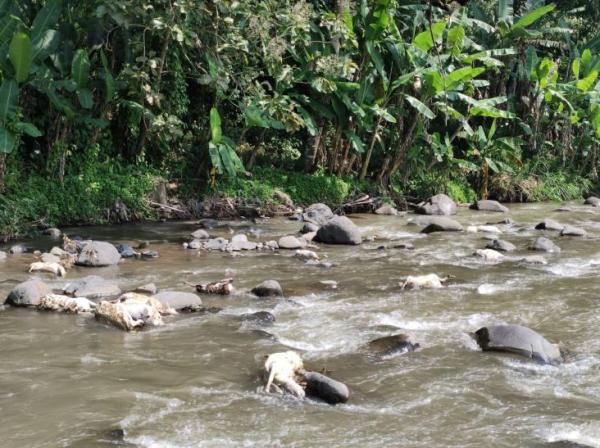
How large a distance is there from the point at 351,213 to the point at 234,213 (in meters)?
2.93

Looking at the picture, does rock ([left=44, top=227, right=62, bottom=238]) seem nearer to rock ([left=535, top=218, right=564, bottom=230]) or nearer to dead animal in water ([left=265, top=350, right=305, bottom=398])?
dead animal in water ([left=265, top=350, right=305, bottom=398])

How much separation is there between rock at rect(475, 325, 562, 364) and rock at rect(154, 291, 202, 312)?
8.75 feet

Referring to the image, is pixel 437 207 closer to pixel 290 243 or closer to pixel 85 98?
pixel 290 243

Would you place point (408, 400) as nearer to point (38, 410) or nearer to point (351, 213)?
point (38, 410)

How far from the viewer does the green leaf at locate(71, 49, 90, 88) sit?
1130 centimetres

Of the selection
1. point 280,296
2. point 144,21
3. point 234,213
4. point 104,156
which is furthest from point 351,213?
point 280,296

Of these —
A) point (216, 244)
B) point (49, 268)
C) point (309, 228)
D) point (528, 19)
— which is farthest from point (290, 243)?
point (528, 19)

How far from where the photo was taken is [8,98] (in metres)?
10.4

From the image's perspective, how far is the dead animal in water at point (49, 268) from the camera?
8383mm

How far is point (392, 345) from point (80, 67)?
315 inches

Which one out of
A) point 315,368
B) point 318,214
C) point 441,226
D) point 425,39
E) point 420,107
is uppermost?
point 425,39

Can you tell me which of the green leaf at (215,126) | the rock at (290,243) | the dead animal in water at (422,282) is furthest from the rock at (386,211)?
the dead animal in water at (422,282)

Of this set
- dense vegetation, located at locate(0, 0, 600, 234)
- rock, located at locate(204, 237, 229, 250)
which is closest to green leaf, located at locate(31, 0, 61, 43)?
dense vegetation, located at locate(0, 0, 600, 234)

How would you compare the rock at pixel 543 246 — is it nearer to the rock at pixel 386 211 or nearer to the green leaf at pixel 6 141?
the rock at pixel 386 211
